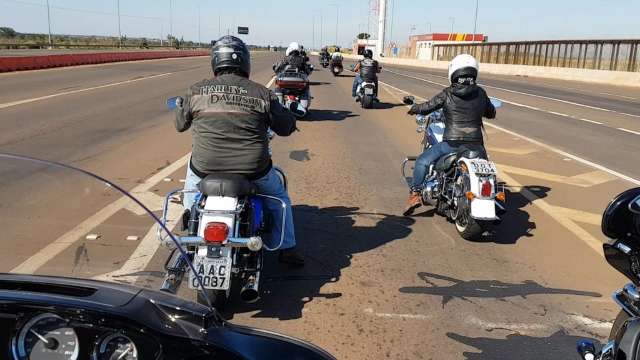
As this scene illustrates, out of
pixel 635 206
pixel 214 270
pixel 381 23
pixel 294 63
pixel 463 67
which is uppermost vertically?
pixel 381 23

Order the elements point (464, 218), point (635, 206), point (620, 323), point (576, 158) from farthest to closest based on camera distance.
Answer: point (576, 158) → point (464, 218) → point (620, 323) → point (635, 206)

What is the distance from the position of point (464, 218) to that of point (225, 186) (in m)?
2.84

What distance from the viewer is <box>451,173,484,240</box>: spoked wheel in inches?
221

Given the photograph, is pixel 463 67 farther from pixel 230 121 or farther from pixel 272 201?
pixel 230 121

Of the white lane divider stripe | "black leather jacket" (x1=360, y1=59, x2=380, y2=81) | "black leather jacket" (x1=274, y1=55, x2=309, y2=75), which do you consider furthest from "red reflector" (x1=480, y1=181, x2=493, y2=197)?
"black leather jacket" (x1=360, y1=59, x2=380, y2=81)

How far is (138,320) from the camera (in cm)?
190

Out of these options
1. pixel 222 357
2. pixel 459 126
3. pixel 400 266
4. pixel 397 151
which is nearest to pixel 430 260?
pixel 400 266

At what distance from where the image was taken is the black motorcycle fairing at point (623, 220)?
261cm

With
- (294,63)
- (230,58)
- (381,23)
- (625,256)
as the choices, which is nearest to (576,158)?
(294,63)

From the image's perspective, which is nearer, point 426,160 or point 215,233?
point 215,233

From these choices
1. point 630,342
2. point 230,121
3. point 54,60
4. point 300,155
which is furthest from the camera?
point 54,60

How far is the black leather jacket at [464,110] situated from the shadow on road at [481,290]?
79.7 inches

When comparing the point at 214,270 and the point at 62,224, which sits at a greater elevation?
the point at 62,224

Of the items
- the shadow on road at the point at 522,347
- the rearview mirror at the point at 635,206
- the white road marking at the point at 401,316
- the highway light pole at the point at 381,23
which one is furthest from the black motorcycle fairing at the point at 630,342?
the highway light pole at the point at 381,23
